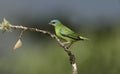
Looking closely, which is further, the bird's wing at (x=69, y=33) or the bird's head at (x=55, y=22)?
the bird's head at (x=55, y=22)

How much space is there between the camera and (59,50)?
482 centimetres

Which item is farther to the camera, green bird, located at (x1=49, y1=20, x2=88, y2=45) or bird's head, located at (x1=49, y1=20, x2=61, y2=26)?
bird's head, located at (x1=49, y1=20, x2=61, y2=26)

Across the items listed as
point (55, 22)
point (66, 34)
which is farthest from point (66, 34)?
point (55, 22)

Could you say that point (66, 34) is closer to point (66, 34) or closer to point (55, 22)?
point (66, 34)

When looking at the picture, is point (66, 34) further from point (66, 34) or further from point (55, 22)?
point (55, 22)

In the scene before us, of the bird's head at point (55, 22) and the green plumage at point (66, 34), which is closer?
the green plumage at point (66, 34)

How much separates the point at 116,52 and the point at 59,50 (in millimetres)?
508

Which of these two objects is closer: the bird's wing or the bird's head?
the bird's wing

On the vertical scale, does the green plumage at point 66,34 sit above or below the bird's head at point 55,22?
below

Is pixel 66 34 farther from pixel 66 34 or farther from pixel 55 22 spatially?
pixel 55 22

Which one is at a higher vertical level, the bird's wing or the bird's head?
the bird's head

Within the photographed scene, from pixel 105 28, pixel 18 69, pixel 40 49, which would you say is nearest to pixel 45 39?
pixel 40 49

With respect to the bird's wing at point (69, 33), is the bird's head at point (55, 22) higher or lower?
higher

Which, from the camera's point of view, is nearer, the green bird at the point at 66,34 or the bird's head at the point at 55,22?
the green bird at the point at 66,34
